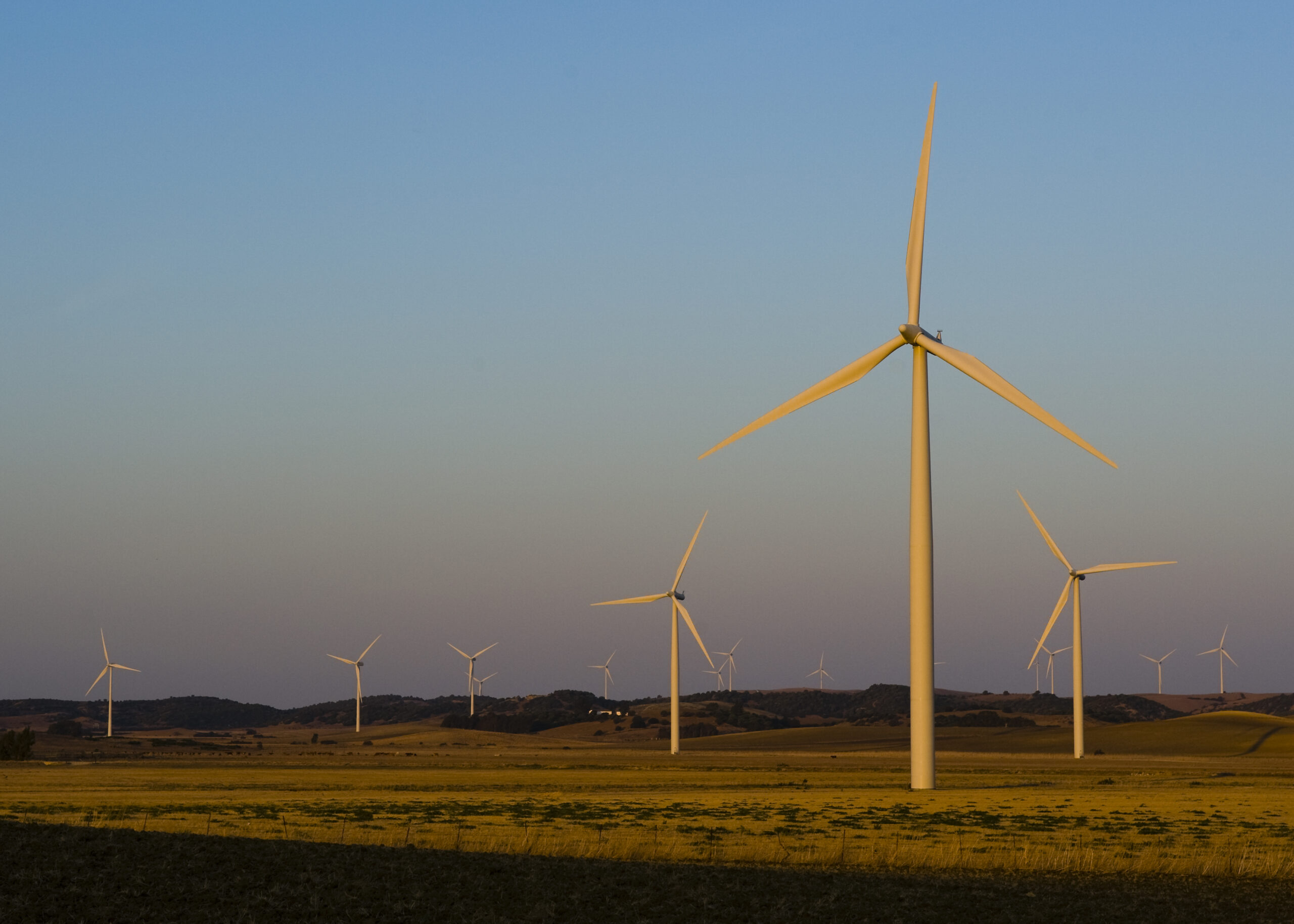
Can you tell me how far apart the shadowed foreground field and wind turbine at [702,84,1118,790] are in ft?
92.0

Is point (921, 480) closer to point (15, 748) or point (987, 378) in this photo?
point (987, 378)

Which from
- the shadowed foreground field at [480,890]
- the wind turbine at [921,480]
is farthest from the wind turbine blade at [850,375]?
the shadowed foreground field at [480,890]

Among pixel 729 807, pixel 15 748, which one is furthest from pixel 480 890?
pixel 15 748

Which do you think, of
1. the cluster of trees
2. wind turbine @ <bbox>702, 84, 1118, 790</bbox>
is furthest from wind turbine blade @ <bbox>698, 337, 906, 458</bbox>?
the cluster of trees

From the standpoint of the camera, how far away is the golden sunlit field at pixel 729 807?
111 ft

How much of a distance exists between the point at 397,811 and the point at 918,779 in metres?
24.4

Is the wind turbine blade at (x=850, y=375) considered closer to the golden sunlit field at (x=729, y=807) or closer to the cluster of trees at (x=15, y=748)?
the golden sunlit field at (x=729, y=807)

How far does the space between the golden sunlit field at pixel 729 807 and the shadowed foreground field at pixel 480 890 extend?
131 inches

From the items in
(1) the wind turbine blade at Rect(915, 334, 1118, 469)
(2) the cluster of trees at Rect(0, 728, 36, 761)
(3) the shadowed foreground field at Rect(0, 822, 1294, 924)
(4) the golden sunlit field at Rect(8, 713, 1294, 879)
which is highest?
(1) the wind turbine blade at Rect(915, 334, 1118, 469)

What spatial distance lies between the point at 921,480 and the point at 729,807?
16.9 m

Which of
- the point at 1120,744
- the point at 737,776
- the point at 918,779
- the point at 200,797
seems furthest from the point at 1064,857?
the point at 1120,744

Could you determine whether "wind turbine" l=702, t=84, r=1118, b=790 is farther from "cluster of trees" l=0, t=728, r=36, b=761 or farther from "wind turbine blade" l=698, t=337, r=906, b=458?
"cluster of trees" l=0, t=728, r=36, b=761

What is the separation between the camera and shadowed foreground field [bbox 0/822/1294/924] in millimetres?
22562

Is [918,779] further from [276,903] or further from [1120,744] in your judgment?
[1120,744]
